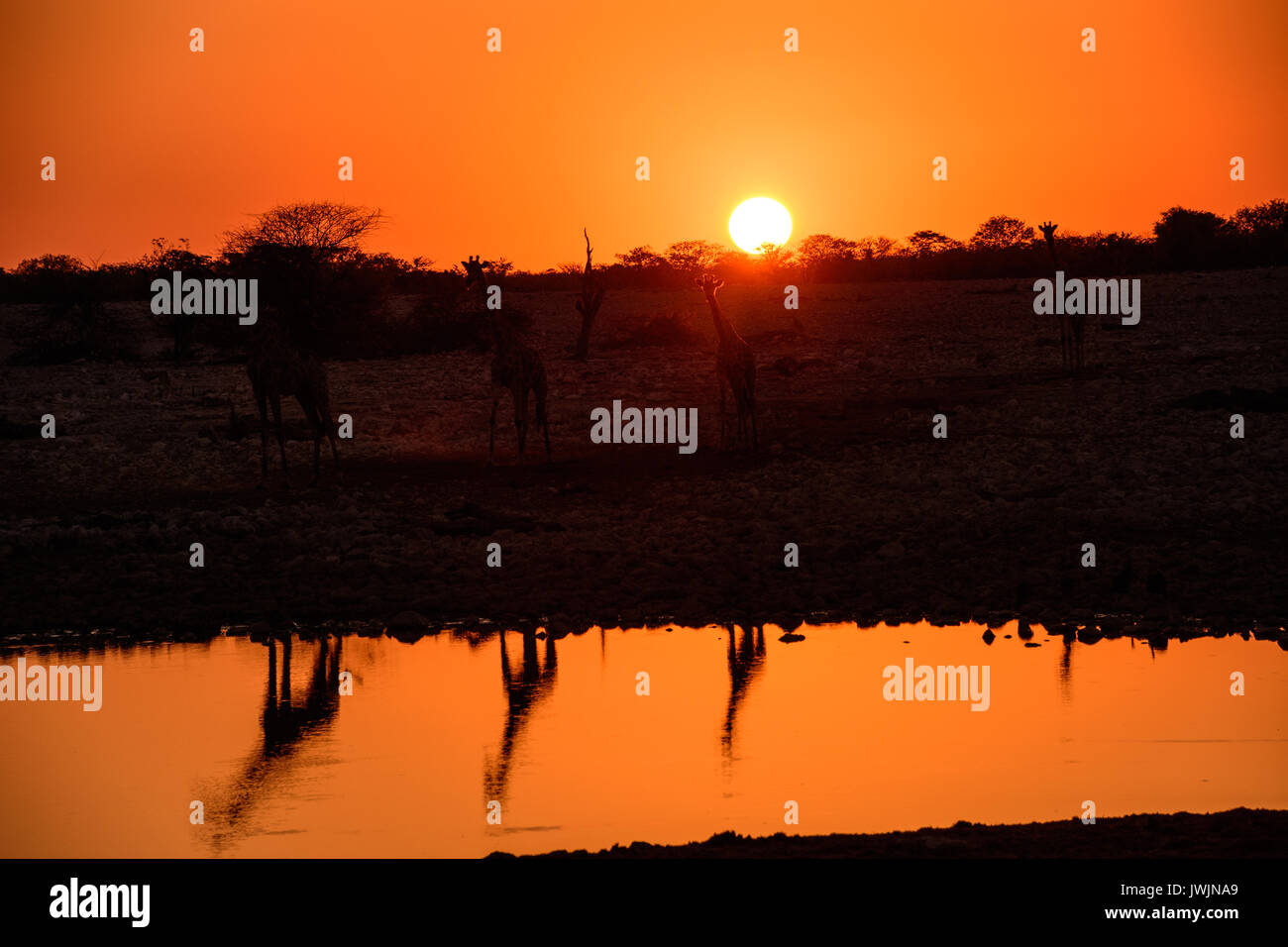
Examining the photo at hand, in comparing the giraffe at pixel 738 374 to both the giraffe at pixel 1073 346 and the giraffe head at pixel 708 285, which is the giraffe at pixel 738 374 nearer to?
the giraffe head at pixel 708 285

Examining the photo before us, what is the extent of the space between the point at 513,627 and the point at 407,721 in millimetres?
3266

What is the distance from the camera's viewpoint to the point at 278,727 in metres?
11.3

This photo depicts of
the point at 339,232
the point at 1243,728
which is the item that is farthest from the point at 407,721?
the point at 339,232

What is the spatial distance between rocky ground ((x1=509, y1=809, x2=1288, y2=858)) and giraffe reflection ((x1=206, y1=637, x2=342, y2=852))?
2.25 metres

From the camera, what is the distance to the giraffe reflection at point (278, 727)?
9137 mm

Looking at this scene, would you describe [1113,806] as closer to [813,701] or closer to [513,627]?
[813,701]

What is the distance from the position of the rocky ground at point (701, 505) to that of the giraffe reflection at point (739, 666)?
0.58 m

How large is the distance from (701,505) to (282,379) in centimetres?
620

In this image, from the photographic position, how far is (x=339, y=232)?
43.5m
